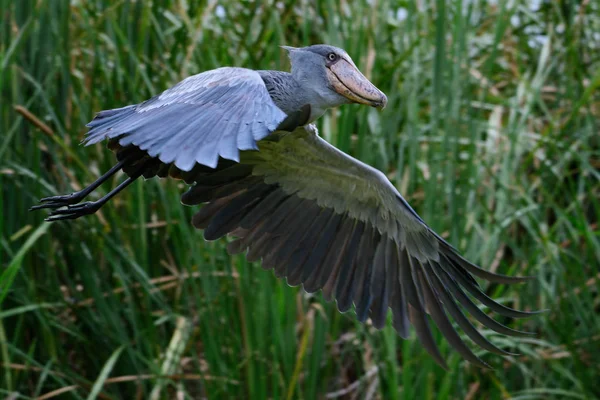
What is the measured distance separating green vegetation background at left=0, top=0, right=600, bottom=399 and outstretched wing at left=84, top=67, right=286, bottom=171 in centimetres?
119

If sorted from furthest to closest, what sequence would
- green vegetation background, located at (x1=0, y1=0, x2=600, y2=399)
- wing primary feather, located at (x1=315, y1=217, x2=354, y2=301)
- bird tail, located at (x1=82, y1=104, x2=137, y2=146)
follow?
green vegetation background, located at (x1=0, y1=0, x2=600, y2=399), wing primary feather, located at (x1=315, y1=217, x2=354, y2=301), bird tail, located at (x1=82, y1=104, x2=137, y2=146)

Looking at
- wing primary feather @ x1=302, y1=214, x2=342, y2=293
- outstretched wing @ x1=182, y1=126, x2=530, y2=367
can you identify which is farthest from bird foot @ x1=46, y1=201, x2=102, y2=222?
wing primary feather @ x1=302, y1=214, x2=342, y2=293

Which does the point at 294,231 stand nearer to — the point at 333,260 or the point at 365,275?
the point at 333,260

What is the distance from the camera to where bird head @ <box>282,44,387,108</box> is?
3.50m

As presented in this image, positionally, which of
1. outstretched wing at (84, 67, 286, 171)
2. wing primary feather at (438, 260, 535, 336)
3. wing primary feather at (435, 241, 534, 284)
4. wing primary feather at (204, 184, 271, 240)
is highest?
outstretched wing at (84, 67, 286, 171)

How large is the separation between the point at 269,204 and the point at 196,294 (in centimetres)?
65

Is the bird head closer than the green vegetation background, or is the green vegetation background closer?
the bird head

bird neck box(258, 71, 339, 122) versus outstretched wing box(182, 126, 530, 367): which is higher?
bird neck box(258, 71, 339, 122)

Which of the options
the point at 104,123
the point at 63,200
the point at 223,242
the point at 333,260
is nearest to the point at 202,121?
the point at 104,123

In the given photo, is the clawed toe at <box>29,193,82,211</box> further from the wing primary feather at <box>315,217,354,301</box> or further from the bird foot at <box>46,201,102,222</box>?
the wing primary feather at <box>315,217,354,301</box>

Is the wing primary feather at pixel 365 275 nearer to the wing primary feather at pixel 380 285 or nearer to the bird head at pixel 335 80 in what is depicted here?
the wing primary feather at pixel 380 285

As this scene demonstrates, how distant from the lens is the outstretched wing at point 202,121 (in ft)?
9.10

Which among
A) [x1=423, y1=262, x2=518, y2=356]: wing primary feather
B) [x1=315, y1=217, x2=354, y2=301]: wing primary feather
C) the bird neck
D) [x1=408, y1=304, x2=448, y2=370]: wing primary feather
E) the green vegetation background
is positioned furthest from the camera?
the green vegetation background

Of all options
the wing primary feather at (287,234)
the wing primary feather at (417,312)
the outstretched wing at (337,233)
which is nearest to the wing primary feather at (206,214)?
the outstretched wing at (337,233)
